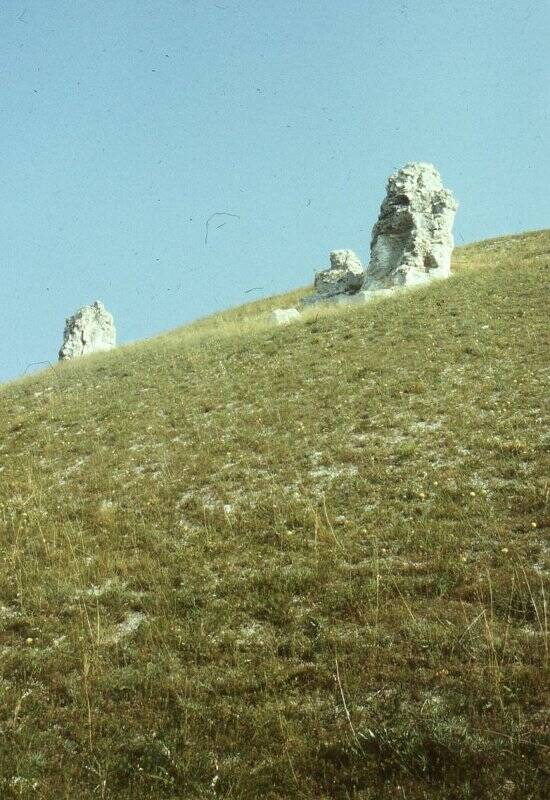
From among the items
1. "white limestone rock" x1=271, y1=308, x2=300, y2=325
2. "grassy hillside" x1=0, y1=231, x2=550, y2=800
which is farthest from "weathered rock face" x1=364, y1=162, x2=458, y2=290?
"grassy hillside" x1=0, y1=231, x2=550, y2=800

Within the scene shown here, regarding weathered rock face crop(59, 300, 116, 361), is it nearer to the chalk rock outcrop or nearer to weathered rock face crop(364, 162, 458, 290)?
the chalk rock outcrop

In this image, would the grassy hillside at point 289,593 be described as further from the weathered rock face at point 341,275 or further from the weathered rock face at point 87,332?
the weathered rock face at point 87,332

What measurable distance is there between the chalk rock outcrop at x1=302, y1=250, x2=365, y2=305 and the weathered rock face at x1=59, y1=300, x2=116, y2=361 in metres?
25.0

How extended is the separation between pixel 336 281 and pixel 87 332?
2902 cm

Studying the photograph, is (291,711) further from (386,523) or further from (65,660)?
(386,523)

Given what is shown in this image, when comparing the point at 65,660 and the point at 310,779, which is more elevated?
the point at 65,660

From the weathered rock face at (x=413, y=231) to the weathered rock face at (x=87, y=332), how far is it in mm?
31164

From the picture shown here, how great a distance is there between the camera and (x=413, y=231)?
4788cm

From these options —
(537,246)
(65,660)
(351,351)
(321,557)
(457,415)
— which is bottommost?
(65,660)

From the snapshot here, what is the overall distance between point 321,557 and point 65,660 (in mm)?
4800

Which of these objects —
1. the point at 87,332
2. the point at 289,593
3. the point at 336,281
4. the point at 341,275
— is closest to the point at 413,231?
the point at 341,275

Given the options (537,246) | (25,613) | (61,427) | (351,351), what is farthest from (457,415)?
(537,246)

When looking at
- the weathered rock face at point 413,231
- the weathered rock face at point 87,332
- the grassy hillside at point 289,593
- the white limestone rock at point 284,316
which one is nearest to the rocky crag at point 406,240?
the weathered rock face at point 413,231

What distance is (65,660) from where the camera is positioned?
10.1m
